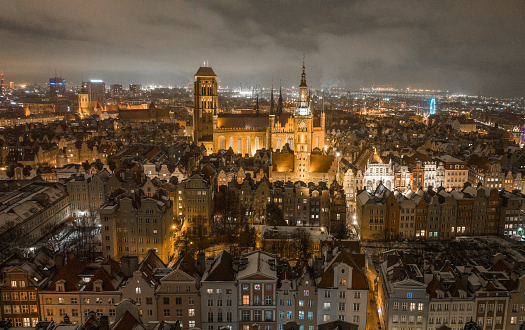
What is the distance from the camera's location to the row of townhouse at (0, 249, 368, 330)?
102ft

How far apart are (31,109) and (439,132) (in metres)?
164

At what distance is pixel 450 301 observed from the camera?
31.8m

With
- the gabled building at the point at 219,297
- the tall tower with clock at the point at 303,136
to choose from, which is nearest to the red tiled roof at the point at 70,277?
the gabled building at the point at 219,297

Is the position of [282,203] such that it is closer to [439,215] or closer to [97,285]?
[439,215]

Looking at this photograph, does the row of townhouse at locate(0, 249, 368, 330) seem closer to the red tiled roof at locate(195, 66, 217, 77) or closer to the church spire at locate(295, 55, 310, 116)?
the church spire at locate(295, 55, 310, 116)

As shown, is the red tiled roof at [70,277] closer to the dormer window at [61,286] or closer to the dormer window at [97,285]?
the dormer window at [61,286]

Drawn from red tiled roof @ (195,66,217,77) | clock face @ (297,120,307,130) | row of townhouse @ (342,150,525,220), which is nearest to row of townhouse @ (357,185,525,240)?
row of townhouse @ (342,150,525,220)

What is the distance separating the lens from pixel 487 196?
5406 centimetres

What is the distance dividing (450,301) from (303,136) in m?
46.2

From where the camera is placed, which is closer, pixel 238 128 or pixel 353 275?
pixel 353 275

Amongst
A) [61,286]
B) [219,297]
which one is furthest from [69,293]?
[219,297]

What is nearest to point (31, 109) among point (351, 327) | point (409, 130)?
point (409, 130)

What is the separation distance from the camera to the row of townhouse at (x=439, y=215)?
52.5 m

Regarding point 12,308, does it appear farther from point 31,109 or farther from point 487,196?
point 31,109
